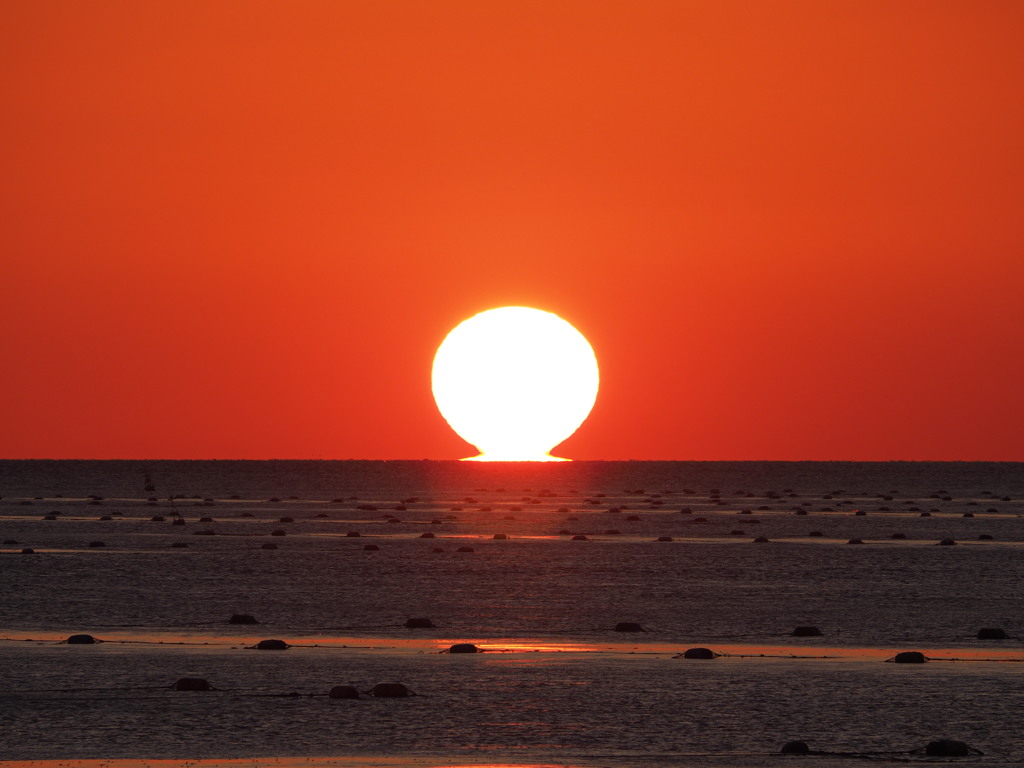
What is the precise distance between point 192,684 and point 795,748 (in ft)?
24.7

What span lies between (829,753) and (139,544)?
43.0 meters

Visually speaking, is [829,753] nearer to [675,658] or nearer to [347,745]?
[347,745]

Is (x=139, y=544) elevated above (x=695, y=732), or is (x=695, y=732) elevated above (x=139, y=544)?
(x=139, y=544)

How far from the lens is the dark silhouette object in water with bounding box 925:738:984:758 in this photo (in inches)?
617

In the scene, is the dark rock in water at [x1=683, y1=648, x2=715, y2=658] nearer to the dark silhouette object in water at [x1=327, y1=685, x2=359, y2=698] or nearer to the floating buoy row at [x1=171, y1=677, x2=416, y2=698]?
the floating buoy row at [x1=171, y1=677, x2=416, y2=698]

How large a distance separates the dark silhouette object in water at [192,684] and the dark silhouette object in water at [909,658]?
9.21m

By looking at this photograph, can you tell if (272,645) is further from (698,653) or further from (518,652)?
(698,653)

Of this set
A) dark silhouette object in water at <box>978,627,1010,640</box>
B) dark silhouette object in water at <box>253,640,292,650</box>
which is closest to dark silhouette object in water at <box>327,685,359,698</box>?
dark silhouette object in water at <box>253,640,292,650</box>

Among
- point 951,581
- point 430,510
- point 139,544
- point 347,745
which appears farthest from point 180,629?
point 430,510

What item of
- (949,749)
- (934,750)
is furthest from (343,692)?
(949,749)

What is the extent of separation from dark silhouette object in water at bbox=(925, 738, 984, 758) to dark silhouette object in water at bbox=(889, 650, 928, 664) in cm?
714

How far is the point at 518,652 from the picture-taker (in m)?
24.4

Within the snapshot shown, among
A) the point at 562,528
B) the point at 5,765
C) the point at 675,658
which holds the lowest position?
the point at 5,765

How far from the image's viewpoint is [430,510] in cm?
9781
